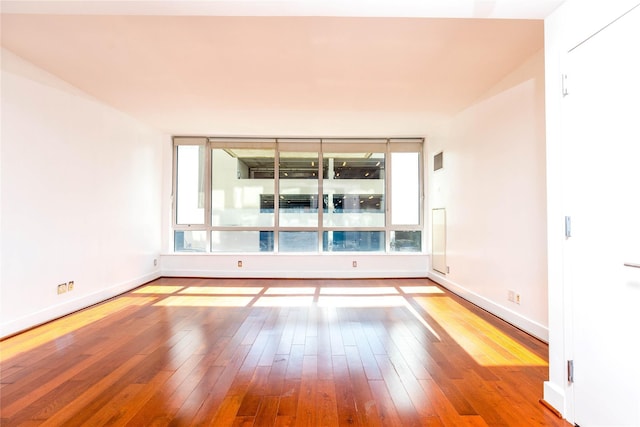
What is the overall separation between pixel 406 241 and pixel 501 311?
2679 millimetres

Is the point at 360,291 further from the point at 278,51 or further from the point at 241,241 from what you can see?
the point at 278,51

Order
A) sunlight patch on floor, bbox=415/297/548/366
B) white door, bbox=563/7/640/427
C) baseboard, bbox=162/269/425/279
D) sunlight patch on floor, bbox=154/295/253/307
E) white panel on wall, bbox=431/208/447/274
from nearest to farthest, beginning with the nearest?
white door, bbox=563/7/640/427
sunlight patch on floor, bbox=415/297/548/366
sunlight patch on floor, bbox=154/295/253/307
white panel on wall, bbox=431/208/447/274
baseboard, bbox=162/269/425/279

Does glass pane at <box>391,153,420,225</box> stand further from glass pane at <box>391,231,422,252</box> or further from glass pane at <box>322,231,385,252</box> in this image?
glass pane at <box>322,231,385,252</box>

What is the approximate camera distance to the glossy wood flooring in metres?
1.76

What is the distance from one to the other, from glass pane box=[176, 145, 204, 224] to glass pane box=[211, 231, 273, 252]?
0.49 meters

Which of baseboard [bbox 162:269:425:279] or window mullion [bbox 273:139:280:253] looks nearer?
baseboard [bbox 162:269:425:279]

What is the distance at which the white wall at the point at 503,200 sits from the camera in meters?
2.94

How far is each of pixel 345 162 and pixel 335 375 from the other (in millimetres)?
4506

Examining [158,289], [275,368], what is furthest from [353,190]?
[275,368]

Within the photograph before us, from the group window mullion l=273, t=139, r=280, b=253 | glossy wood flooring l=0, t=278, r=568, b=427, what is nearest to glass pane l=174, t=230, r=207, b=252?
window mullion l=273, t=139, r=280, b=253

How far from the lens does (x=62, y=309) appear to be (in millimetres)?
3564

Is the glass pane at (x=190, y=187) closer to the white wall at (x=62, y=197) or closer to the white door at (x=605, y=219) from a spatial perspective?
the white wall at (x=62, y=197)

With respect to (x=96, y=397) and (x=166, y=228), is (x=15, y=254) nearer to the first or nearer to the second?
(x=96, y=397)

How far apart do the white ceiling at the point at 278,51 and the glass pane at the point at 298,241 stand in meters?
2.51
